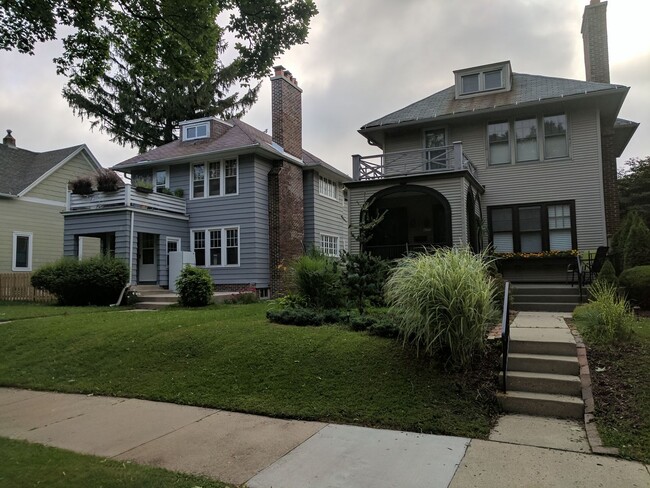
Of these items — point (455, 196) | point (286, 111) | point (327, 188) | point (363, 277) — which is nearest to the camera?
point (363, 277)

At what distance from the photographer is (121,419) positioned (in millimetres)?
5363

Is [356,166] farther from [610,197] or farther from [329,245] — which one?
[610,197]

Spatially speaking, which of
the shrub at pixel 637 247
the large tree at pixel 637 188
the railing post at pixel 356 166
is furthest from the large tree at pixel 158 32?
the large tree at pixel 637 188

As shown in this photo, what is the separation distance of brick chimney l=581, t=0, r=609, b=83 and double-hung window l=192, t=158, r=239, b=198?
13.9m

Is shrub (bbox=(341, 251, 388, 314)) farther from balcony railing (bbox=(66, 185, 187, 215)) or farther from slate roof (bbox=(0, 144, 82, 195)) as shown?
slate roof (bbox=(0, 144, 82, 195))

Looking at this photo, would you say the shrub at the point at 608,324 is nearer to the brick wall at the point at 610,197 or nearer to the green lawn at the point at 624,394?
the green lawn at the point at 624,394

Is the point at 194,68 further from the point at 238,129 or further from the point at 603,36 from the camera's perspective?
the point at 603,36

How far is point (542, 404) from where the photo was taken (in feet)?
16.6

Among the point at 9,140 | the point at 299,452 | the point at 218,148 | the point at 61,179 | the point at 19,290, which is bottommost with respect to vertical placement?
the point at 299,452

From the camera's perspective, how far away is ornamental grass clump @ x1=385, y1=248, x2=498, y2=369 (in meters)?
5.70

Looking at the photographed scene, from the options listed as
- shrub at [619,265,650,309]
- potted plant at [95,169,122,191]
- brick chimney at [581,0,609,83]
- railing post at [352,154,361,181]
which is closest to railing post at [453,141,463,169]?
railing post at [352,154,361,181]

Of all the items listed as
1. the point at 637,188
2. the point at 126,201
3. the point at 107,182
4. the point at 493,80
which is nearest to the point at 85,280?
the point at 126,201

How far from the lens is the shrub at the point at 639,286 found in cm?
938

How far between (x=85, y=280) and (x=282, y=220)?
768 centimetres
